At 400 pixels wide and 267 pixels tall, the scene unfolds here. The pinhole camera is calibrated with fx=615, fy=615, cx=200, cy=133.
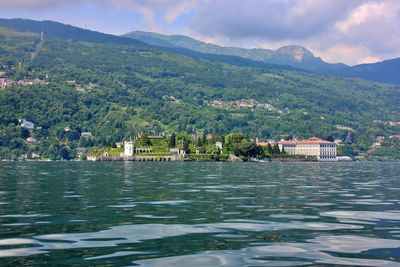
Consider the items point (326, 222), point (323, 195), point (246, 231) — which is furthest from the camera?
point (323, 195)

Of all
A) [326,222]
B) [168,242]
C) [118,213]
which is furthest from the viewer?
[118,213]

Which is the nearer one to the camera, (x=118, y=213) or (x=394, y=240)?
(x=394, y=240)

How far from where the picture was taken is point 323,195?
36938 millimetres

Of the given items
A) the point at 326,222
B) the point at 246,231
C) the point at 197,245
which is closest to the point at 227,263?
the point at 197,245

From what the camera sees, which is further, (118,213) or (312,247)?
(118,213)

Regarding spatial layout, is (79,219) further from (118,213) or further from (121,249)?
(121,249)

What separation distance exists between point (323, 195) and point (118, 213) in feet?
51.2

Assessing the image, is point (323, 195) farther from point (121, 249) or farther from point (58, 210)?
point (121, 249)

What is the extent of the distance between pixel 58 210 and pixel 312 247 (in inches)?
523

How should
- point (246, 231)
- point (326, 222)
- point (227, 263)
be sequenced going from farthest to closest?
point (326, 222)
point (246, 231)
point (227, 263)

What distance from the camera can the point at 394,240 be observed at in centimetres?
1870

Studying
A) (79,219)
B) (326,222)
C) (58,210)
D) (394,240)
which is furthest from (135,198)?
(394,240)

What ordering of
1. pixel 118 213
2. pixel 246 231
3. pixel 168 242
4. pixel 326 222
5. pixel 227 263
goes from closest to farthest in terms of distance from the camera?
pixel 227 263, pixel 168 242, pixel 246 231, pixel 326 222, pixel 118 213

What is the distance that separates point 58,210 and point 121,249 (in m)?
10.7
